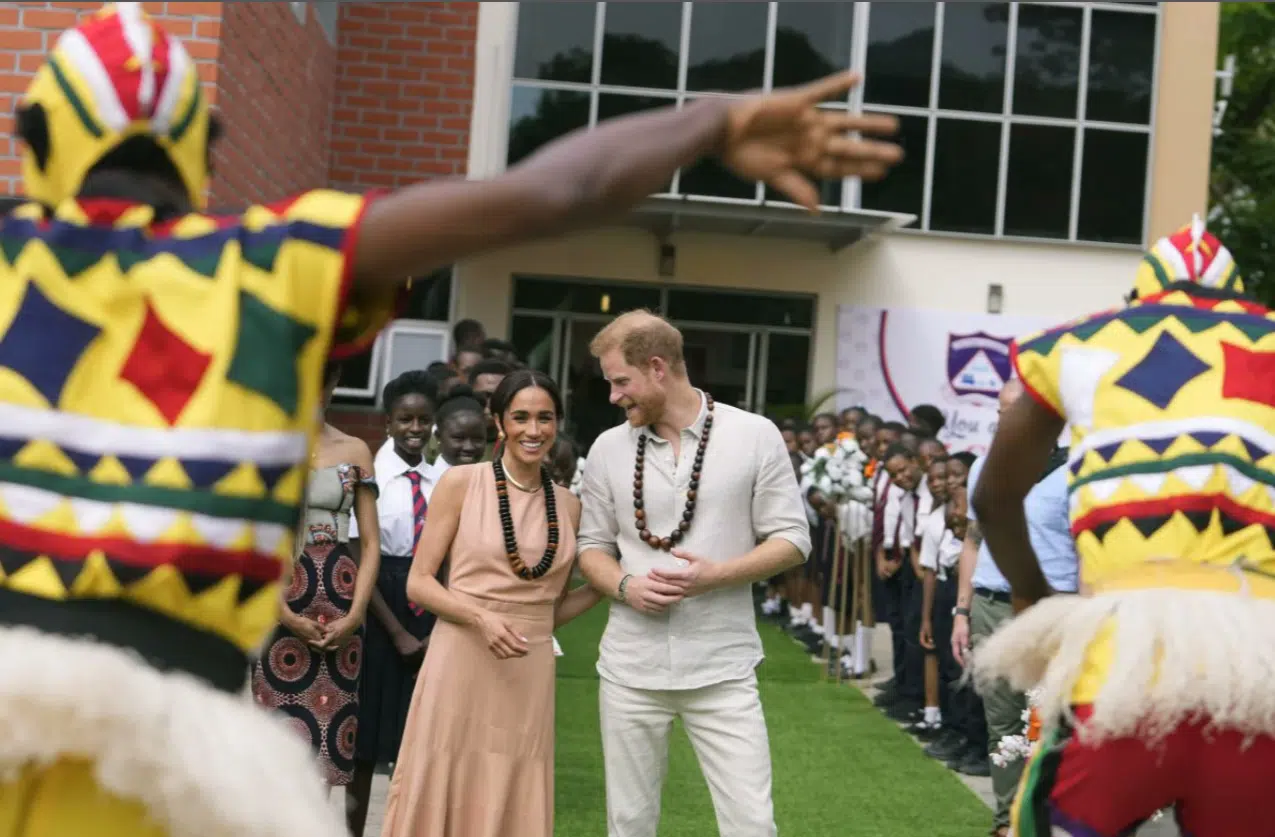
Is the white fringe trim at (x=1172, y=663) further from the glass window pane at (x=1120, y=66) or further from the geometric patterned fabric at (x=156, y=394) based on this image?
the glass window pane at (x=1120, y=66)

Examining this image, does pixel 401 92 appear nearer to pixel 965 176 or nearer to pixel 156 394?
pixel 156 394

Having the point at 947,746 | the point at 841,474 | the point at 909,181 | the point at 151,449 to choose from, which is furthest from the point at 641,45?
the point at 151,449

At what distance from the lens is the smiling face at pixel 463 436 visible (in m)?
7.59

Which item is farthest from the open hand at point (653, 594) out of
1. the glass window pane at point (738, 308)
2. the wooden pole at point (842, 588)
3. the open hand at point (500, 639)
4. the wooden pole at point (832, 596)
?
the glass window pane at point (738, 308)

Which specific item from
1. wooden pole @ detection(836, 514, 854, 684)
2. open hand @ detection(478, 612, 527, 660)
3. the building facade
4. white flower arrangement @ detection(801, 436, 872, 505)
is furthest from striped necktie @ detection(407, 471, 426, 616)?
the building facade

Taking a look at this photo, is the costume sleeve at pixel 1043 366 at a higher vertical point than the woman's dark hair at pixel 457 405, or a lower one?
higher

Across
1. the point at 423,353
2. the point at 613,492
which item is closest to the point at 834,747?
the point at 613,492

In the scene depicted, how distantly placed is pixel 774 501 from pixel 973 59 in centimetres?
1743

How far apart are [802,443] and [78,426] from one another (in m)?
16.2

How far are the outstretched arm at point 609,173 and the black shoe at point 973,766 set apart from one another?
808 cm

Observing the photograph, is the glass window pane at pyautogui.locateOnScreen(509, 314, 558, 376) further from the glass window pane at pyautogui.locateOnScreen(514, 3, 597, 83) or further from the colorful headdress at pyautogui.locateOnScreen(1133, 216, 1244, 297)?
the colorful headdress at pyautogui.locateOnScreen(1133, 216, 1244, 297)

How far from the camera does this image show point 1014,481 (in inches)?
171

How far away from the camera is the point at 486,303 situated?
2236cm

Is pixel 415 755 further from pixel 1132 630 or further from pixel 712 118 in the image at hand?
pixel 712 118
